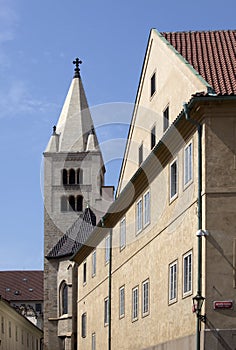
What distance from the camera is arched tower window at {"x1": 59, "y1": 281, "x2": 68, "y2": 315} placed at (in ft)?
274

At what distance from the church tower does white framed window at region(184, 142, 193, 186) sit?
175ft

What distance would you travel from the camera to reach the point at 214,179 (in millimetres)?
23906

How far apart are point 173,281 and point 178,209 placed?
245 centimetres

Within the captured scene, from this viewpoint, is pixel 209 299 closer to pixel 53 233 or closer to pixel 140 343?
pixel 140 343

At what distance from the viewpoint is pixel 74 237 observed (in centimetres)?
8438

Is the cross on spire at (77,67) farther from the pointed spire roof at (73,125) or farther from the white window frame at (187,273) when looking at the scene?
the white window frame at (187,273)

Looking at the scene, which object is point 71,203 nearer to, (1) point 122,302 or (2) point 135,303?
(1) point 122,302

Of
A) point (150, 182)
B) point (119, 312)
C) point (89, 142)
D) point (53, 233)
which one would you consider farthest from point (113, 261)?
point (89, 142)

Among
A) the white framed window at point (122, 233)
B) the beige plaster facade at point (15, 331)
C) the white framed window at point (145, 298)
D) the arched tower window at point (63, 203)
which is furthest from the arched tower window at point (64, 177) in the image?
the white framed window at point (145, 298)

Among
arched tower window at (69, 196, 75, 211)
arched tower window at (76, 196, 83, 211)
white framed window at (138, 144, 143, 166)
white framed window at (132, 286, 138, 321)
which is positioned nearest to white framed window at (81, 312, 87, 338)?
white framed window at (132, 286, 138, 321)

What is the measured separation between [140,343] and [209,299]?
1105 cm

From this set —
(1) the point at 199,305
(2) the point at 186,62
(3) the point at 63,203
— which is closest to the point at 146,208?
(2) the point at 186,62

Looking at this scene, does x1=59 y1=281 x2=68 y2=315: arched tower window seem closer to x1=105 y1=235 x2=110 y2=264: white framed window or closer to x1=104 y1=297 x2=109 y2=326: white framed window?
x1=104 y1=297 x2=109 y2=326: white framed window

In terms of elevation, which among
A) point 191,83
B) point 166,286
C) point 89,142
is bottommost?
point 166,286
